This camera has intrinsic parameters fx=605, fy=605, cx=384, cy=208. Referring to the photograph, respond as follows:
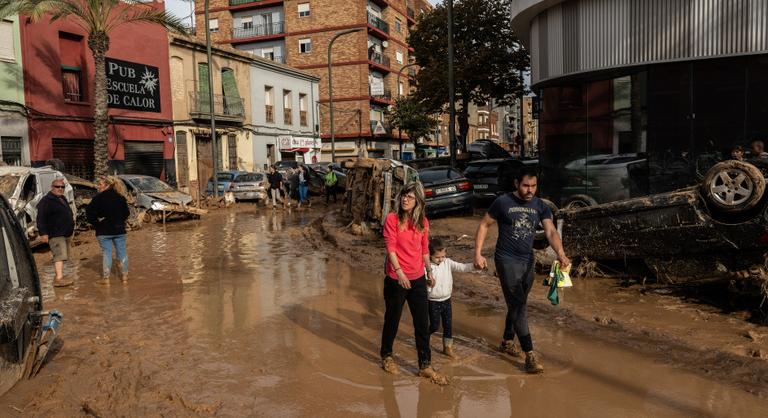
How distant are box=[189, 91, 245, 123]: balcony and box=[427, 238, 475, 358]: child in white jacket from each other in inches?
962

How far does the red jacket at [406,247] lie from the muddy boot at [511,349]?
3.76ft

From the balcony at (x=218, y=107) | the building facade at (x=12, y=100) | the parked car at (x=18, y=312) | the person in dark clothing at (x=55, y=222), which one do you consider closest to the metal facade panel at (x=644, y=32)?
the person in dark clothing at (x=55, y=222)

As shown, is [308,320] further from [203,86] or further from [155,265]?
[203,86]

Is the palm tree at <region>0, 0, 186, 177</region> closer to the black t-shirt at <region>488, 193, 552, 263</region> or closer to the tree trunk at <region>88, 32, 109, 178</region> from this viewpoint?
the tree trunk at <region>88, 32, 109, 178</region>

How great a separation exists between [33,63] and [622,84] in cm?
1906

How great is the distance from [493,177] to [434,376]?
45.3ft

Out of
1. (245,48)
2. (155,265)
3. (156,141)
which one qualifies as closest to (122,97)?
(156,141)

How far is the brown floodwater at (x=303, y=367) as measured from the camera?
4387 millimetres

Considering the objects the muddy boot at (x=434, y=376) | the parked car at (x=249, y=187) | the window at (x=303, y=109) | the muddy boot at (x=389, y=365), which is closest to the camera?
the muddy boot at (x=434, y=376)

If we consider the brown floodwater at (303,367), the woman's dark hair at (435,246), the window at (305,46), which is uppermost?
the window at (305,46)

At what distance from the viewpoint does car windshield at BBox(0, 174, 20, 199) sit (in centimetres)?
1203

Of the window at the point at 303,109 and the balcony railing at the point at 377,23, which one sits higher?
the balcony railing at the point at 377,23

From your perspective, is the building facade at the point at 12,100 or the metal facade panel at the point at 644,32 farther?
the building facade at the point at 12,100

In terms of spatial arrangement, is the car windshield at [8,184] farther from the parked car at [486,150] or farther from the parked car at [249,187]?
the parked car at [486,150]
